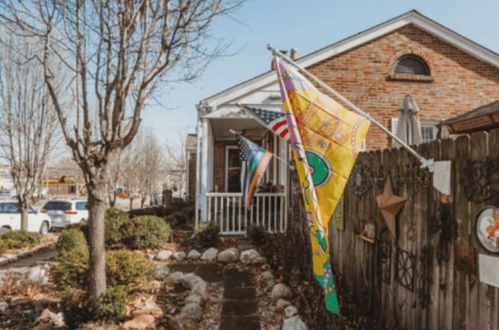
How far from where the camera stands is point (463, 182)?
2549 millimetres

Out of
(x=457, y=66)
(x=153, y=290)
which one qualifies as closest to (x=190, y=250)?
(x=153, y=290)

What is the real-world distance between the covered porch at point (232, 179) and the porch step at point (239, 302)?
2686mm

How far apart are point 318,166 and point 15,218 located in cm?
1391

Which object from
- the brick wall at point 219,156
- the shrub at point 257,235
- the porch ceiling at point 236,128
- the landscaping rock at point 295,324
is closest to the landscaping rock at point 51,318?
the landscaping rock at point 295,324

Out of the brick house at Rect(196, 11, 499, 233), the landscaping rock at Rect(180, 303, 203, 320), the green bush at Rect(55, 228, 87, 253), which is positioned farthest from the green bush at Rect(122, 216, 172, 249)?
the landscaping rock at Rect(180, 303, 203, 320)

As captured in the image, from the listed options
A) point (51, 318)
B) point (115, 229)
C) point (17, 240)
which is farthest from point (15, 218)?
point (51, 318)

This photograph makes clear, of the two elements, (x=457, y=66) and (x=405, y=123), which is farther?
(x=457, y=66)

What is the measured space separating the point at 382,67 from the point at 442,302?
8158 millimetres

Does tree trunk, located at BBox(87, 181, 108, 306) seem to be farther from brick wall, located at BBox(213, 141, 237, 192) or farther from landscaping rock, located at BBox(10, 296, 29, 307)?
brick wall, located at BBox(213, 141, 237, 192)

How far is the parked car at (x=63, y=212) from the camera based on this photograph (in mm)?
15992

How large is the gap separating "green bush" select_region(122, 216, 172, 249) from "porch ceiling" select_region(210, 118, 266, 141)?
3539 millimetres

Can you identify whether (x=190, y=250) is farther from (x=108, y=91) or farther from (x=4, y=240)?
(x=4, y=240)

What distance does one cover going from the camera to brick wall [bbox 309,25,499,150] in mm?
9547

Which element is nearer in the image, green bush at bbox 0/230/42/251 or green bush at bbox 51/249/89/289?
green bush at bbox 51/249/89/289
